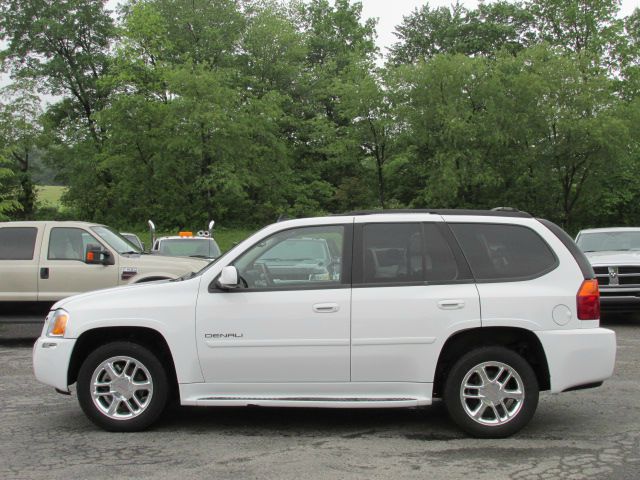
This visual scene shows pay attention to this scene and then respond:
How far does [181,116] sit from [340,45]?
20.7 metres

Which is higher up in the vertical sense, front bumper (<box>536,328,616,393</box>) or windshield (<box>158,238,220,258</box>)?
windshield (<box>158,238,220,258</box>)

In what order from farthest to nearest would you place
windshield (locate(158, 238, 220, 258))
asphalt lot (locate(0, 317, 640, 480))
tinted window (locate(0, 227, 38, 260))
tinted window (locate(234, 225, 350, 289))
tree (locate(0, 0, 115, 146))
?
tree (locate(0, 0, 115, 146)) → windshield (locate(158, 238, 220, 258)) → tinted window (locate(0, 227, 38, 260)) → tinted window (locate(234, 225, 350, 289)) → asphalt lot (locate(0, 317, 640, 480))

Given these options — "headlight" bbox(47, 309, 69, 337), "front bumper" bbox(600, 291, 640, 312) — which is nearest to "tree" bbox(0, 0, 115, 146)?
"front bumper" bbox(600, 291, 640, 312)

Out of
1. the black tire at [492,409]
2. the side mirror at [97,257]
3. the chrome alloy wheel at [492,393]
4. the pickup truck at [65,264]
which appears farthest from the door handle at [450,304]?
the side mirror at [97,257]

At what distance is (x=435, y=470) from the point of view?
15.7 ft

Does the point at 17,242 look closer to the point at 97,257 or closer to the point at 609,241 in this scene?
the point at 97,257

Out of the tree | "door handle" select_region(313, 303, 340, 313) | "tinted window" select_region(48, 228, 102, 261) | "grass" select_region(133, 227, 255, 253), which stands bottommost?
"door handle" select_region(313, 303, 340, 313)

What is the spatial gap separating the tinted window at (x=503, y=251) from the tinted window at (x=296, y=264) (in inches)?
38.7

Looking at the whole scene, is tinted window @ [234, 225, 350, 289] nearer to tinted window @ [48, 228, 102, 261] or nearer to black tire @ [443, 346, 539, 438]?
black tire @ [443, 346, 539, 438]

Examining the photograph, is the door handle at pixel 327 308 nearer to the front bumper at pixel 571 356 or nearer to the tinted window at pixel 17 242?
the front bumper at pixel 571 356

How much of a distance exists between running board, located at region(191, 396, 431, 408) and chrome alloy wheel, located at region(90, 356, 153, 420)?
501 mm

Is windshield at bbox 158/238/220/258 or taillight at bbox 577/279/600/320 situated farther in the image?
windshield at bbox 158/238/220/258

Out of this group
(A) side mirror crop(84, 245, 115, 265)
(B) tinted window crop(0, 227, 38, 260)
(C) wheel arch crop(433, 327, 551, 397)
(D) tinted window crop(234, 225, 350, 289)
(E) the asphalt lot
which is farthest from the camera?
(B) tinted window crop(0, 227, 38, 260)

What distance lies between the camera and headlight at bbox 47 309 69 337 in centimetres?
583
